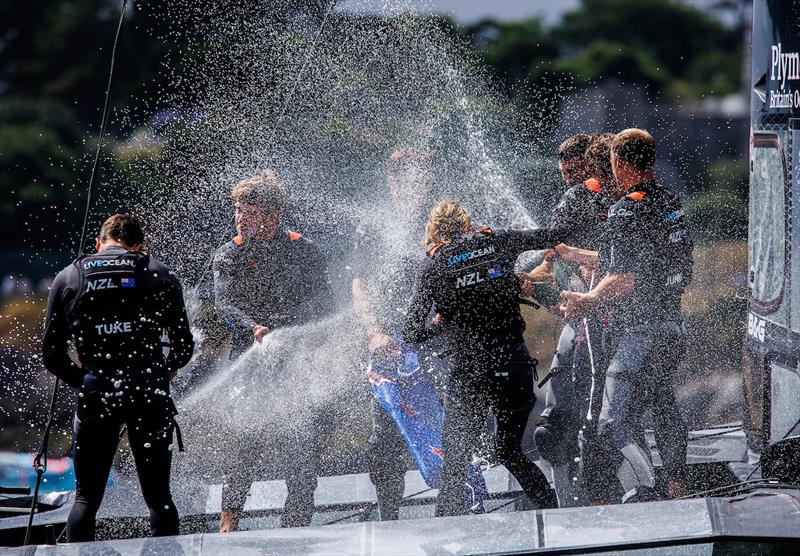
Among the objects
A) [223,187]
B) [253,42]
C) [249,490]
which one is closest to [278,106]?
[253,42]

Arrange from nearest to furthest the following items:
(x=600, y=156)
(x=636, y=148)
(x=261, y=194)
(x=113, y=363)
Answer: (x=113, y=363)
(x=636, y=148)
(x=600, y=156)
(x=261, y=194)

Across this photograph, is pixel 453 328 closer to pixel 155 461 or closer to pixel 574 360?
pixel 574 360

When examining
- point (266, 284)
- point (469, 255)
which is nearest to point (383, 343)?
point (266, 284)

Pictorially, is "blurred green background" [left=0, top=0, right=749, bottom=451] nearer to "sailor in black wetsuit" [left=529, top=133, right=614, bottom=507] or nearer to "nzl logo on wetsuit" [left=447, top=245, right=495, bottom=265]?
"sailor in black wetsuit" [left=529, top=133, right=614, bottom=507]

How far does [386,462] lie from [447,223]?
1322mm

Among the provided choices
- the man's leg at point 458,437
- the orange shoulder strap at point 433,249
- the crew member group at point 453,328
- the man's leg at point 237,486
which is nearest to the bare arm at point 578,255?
the crew member group at point 453,328

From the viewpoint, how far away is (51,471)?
9.50 metres

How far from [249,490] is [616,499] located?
190cm

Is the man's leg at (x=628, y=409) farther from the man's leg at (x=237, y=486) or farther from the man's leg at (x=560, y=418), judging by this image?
the man's leg at (x=237, y=486)

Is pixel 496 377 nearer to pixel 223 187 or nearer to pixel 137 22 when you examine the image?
pixel 223 187

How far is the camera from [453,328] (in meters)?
5.28

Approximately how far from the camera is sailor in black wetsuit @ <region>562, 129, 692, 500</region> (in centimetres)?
514

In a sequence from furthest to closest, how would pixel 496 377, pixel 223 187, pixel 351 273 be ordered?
pixel 223 187 < pixel 351 273 < pixel 496 377

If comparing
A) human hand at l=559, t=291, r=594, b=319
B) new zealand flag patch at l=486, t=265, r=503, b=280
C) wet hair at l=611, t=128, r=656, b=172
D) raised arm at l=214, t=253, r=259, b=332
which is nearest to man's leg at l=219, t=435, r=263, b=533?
raised arm at l=214, t=253, r=259, b=332
